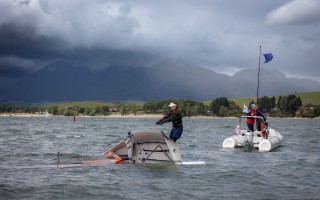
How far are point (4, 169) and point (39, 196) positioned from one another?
5.99 meters

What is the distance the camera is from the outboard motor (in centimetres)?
2942

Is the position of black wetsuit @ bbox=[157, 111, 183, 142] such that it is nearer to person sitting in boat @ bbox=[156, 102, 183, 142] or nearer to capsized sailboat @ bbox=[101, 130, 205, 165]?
person sitting in boat @ bbox=[156, 102, 183, 142]

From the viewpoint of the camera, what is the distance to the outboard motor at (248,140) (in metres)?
29.4

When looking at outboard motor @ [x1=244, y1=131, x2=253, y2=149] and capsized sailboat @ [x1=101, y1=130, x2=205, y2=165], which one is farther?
outboard motor @ [x1=244, y1=131, x2=253, y2=149]

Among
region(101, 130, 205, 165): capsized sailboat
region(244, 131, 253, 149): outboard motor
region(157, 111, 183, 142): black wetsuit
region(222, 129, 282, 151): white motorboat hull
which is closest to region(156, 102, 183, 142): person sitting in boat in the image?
region(157, 111, 183, 142): black wetsuit

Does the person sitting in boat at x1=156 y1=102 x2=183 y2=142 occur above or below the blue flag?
below

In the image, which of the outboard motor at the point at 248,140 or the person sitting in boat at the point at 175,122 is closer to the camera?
the person sitting in boat at the point at 175,122

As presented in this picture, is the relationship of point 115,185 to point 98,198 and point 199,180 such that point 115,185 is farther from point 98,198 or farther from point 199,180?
point 199,180

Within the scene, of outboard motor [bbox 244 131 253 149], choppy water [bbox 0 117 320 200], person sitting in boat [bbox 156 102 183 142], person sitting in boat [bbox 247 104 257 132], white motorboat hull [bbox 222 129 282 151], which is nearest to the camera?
choppy water [bbox 0 117 320 200]

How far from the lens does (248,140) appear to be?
96.8 feet

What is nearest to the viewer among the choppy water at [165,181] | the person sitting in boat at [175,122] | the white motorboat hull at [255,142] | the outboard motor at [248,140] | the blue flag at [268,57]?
the choppy water at [165,181]

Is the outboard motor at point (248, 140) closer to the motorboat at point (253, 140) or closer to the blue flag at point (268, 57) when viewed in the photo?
the motorboat at point (253, 140)

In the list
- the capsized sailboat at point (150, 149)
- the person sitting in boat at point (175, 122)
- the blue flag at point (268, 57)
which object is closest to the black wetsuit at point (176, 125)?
the person sitting in boat at point (175, 122)

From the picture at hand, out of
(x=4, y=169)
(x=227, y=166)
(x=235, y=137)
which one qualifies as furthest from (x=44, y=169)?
(x=235, y=137)
